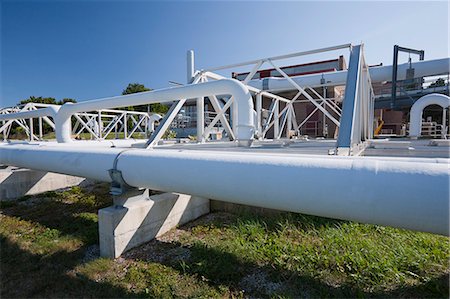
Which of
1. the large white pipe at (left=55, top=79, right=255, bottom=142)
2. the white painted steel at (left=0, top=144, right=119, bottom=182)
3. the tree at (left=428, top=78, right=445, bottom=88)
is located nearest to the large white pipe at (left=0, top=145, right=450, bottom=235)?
the white painted steel at (left=0, top=144, right=119, bottom=182)

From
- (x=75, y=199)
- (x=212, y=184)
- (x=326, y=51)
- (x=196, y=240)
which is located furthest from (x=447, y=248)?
(x=75, y=199)

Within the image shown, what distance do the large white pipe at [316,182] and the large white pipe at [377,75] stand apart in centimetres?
902

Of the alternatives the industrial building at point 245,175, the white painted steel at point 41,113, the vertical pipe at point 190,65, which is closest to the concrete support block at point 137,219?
the industrial building at point 245,175

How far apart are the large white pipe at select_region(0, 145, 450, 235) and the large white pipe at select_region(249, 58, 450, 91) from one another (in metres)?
9.02

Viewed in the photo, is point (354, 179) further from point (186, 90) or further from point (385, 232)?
point (186, 90)

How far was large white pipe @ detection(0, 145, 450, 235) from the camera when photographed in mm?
1326

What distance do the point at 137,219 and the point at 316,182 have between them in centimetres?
215

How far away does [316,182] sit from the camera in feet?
5.19

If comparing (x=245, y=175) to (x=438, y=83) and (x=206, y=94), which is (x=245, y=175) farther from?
(x=438, y=83)

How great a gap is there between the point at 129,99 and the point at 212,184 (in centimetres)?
342

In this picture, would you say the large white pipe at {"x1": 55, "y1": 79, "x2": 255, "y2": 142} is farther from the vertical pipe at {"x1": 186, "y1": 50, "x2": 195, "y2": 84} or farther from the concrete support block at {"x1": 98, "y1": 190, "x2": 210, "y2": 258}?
the vertical pipe at {"x1": 186, "y1": 50, "x2": 195, "y2": 84}

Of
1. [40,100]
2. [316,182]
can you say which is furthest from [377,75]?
[40,100]

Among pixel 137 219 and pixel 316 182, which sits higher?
pixel 316 182

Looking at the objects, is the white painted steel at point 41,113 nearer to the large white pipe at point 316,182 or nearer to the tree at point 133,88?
the large white pipe at point 316,182
